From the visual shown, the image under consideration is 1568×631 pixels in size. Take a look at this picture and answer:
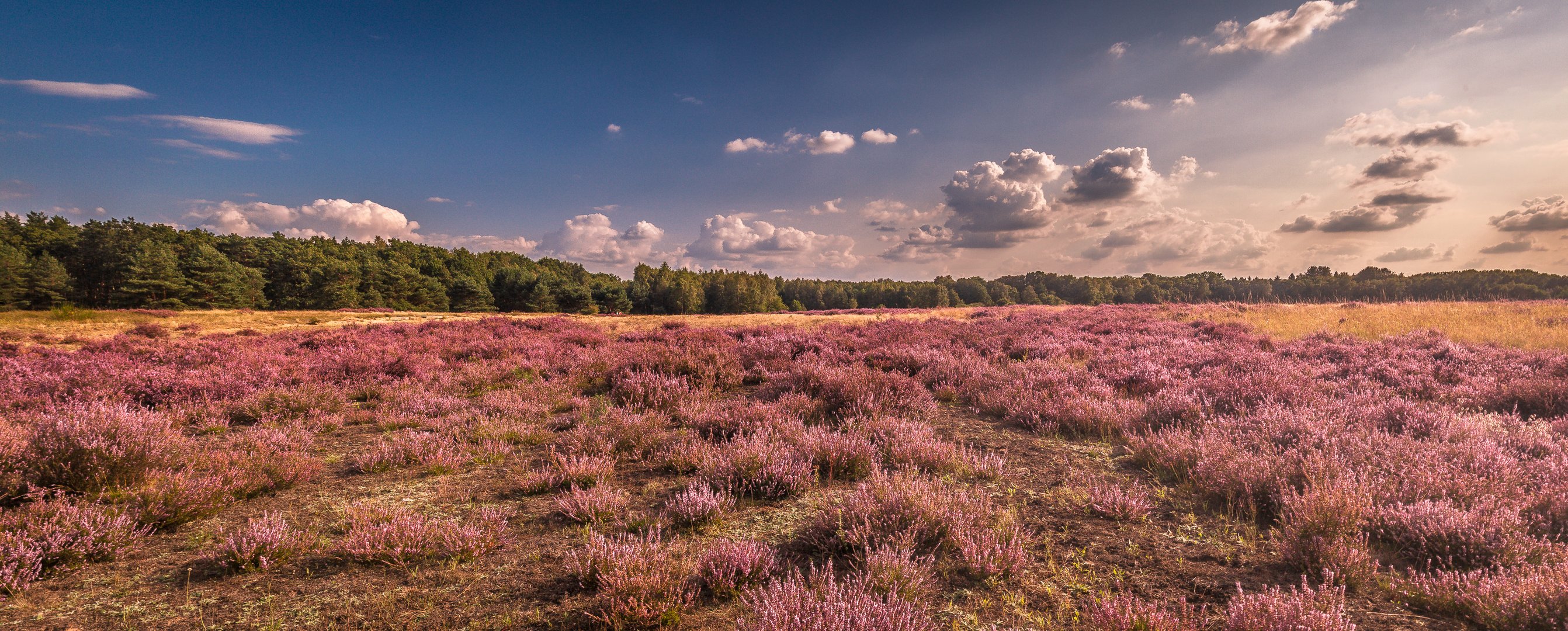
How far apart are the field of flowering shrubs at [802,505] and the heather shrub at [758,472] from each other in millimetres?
32

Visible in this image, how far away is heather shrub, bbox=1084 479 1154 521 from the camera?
3785 millimetres

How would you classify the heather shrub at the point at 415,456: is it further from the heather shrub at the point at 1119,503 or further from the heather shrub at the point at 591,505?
the heather shrub at the point at 1119,503

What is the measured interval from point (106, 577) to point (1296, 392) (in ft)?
37.3

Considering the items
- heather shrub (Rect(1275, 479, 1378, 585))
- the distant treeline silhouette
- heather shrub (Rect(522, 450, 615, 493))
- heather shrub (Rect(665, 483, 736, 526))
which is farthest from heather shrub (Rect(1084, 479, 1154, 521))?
the distant treeline silhouette

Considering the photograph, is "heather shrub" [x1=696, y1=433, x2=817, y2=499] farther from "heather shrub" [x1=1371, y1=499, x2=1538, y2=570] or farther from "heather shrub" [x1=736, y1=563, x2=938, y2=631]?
"heather shrub" [x1=1371, y1=499, x2=1538, y2=570]

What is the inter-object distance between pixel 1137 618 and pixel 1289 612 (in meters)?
0.60

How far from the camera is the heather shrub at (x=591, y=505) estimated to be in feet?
12.6

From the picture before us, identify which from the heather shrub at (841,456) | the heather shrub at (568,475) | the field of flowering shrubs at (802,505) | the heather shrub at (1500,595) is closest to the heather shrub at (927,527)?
the field of flowering shrubs at (802,505)

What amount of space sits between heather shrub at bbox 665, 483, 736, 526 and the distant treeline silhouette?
1400 inches

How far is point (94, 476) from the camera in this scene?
390 centimetres

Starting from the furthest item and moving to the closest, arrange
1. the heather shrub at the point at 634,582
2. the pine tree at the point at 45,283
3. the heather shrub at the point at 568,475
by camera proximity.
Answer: the pine tree at the point at 45,283
the heather shrub at the point at 568,475
the heather shrub at the point at 634,582

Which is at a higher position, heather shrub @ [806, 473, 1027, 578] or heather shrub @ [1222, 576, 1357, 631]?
heather shrub @ [1222, 576, 1357, 631]

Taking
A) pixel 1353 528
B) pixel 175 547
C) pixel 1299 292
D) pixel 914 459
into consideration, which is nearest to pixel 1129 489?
pixel 1353 528

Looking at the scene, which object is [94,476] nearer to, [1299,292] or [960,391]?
[960,391]
